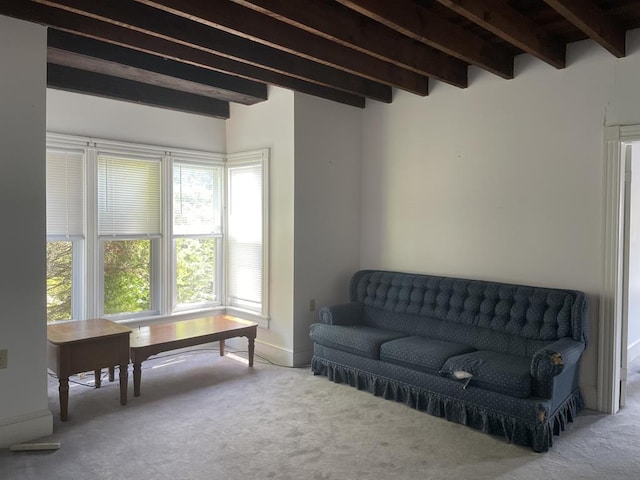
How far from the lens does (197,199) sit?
16.8 feet

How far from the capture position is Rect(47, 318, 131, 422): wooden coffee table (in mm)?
3330

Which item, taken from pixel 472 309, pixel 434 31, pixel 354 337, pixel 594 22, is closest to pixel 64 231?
pixel 354 337

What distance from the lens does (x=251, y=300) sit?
5.06 meters

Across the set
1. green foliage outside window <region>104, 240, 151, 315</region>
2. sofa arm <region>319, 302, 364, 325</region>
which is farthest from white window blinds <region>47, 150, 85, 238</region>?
sofa arm <region>319, 302, 364, 325</region>

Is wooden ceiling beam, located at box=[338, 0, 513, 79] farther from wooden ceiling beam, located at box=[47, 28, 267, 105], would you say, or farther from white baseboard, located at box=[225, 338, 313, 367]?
white baseboard, located at box=[225, 338, 313, 367]

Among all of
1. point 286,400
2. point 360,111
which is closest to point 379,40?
point 360,111

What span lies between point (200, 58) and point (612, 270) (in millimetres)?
3366

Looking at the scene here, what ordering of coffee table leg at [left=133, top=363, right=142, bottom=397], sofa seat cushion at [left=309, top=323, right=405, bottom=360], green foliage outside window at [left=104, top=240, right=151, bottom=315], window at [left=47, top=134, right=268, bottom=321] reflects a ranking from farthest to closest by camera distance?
green foliage outside window at [left=104, top=240, right=151, bottom=315] → window at [left=47, top=134, right=268, bottom=321] → sofa seat cushion at [left=309, top=323, right=405, bottom=360] → coffee table leg at [left=133, top=363, right=142, bottom=397]

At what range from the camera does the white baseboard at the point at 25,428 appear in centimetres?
294

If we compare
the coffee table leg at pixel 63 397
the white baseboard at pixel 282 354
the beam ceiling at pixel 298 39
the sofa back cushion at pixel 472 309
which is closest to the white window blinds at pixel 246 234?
the white baseboard at pixel 282 354

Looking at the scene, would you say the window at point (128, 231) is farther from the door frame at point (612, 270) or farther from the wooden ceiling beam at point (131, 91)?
the door frame at point (612, 270)

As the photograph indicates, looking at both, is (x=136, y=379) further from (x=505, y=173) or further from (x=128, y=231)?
(x=505, y=173)

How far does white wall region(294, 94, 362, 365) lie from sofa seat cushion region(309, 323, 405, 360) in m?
0.42

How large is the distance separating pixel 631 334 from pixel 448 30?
3516 mm
